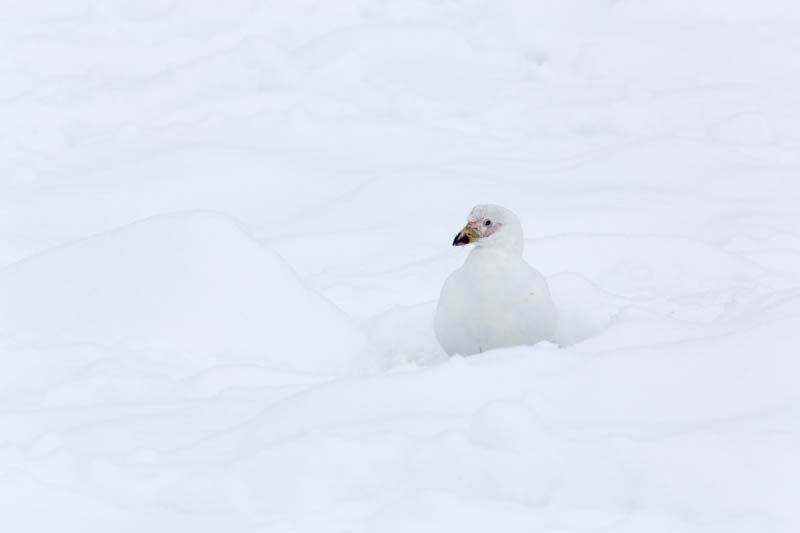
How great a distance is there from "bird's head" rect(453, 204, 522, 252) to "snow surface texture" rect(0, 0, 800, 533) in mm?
613

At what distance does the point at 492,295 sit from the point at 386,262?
1.62 meters

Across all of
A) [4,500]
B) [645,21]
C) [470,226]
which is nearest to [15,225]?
[470,226]

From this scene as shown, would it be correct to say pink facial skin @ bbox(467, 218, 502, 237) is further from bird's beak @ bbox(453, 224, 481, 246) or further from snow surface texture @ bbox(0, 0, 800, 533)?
snow surface texture @ bbox(0, 0, 800, 533)

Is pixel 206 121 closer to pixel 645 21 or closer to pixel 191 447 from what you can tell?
pixel 645 21

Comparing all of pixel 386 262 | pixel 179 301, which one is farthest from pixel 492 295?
pixel 386 262

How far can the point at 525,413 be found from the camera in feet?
9.84

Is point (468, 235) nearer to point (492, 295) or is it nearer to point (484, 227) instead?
point (484, 227)

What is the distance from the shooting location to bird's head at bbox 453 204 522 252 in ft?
13.7

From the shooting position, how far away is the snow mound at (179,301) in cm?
420

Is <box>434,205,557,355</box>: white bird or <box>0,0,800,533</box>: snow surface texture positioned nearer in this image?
<box>0,0,800,533</box>: snow surface texture

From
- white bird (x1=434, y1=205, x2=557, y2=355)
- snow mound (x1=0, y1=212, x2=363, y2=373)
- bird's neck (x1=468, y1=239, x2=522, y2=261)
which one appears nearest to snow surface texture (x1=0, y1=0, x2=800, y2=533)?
snow mound (x1=0, y1=212, x2=363, y2=373)

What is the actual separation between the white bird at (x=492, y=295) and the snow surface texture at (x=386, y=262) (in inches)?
16.8

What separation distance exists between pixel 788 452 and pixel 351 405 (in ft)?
4.17

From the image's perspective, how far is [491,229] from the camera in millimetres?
4195
